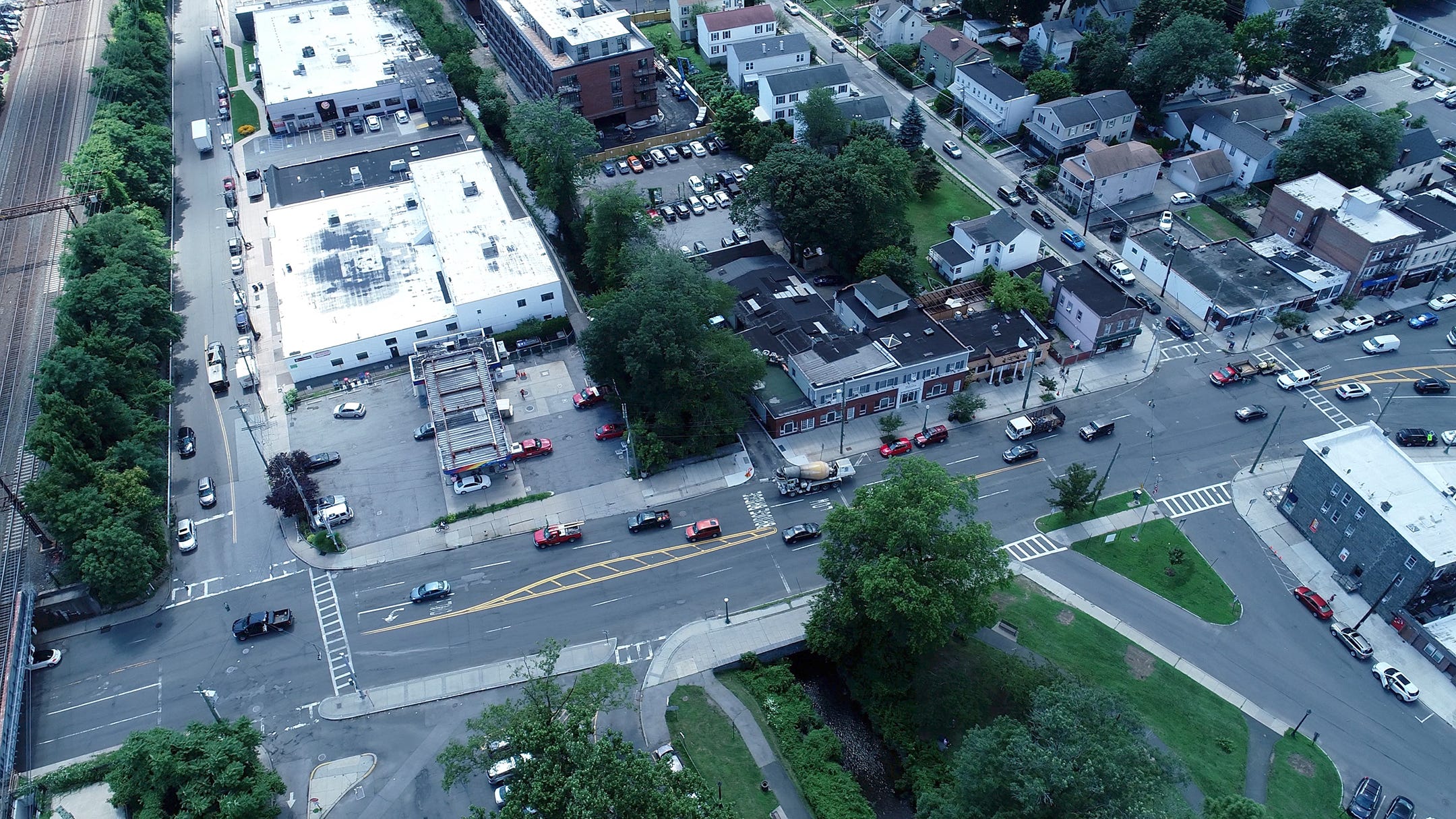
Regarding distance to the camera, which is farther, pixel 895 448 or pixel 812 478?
pixel 895 448

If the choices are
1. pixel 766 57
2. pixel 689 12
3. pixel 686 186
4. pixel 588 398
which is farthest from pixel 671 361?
pixel 689 12

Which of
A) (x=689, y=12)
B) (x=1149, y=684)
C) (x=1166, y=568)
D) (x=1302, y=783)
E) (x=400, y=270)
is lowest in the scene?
(x=1302, y=783)

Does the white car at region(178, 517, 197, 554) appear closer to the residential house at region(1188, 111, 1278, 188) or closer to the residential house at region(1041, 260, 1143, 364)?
the residential house at region(1041, 260, 1143, 364)

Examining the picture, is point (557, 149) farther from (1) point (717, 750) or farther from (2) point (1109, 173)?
(1) point (717, 750)

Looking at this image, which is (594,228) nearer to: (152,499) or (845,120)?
(845,120)

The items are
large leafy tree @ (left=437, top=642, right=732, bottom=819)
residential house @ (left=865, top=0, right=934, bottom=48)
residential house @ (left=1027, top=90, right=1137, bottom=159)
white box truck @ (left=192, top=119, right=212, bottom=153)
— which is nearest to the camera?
large leafy tree @ (left=437, top=642, right=732, bottom=819)

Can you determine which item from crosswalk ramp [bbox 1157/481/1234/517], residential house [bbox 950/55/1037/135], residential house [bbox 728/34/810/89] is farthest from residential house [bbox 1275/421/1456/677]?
residential house [bbox 728/34/810/89]

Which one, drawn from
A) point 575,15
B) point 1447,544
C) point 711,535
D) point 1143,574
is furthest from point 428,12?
point 1447,544
